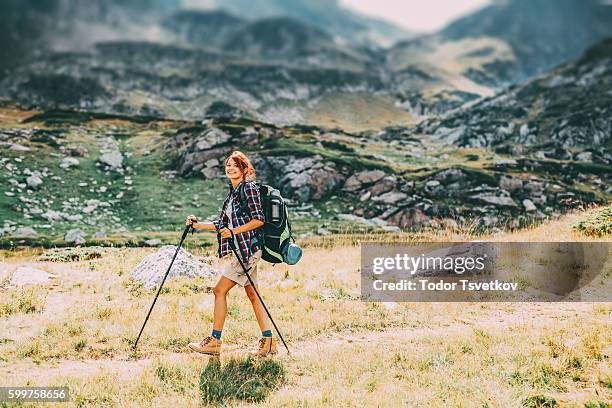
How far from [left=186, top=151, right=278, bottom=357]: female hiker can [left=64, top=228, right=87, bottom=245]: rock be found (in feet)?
43.2

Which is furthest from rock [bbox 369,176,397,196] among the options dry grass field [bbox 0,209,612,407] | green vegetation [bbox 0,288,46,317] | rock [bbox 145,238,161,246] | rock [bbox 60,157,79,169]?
green vegetation [bbox 0,288,46,317]

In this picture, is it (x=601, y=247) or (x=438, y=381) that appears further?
(x=601, y=247)

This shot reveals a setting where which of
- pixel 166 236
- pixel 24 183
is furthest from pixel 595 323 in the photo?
pixel 24 183

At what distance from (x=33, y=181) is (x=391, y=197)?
22.4 meters

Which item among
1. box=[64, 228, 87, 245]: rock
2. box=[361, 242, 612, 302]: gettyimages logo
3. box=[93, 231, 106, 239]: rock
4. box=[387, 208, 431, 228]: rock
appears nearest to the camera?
box=[361, 242, 612, 302]: gettyimages logo

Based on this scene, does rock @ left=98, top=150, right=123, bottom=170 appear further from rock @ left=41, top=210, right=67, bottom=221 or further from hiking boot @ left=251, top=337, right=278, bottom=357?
hiking boot @ left=251, top=337, right=278, bottom=357

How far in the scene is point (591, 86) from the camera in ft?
261

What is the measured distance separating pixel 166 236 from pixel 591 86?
3455 inches

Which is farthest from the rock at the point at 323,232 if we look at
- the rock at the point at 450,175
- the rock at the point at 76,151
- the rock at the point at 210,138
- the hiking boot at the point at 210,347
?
the rock at the point at 76,151

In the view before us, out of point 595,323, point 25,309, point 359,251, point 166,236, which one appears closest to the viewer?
point 595,323

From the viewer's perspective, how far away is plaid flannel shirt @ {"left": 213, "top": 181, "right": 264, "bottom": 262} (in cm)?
716

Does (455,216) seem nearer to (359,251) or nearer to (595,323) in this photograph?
(359,251)

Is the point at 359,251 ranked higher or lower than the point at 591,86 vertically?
lower

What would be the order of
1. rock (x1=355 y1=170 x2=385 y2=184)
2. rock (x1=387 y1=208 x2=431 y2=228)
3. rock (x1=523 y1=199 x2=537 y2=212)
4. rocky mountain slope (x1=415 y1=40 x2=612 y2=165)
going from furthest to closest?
rocky mountain slope (x1=415 y1=40 x2=612 y2=165), rock (x1=355 y1=170 x2=385 y2=184), rock (x1=523 y1=199 x2=537 y2=212), rock (x1=387 y1=208 x2=431 y2=228)
